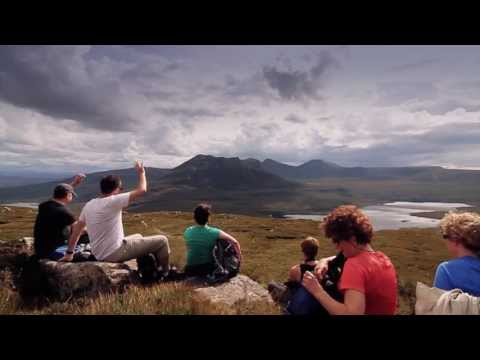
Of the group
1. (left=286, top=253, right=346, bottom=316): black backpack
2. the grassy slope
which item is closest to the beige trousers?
the grassy slope

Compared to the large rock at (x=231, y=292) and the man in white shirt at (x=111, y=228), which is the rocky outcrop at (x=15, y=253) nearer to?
the man in white shirt at (x=111, y=228)

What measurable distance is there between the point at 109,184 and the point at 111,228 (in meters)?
0.99

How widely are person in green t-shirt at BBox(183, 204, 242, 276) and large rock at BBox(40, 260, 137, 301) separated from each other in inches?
62.8

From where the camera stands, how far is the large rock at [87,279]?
7633 millimetres

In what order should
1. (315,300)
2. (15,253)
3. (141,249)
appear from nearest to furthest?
(315,300)
(141,249)
(15,253)

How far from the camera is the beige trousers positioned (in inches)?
325

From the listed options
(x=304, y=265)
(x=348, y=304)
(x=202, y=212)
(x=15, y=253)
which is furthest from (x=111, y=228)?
(x=348, y=304)

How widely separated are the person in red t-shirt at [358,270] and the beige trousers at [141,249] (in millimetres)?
4976

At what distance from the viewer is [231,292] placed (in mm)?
8148

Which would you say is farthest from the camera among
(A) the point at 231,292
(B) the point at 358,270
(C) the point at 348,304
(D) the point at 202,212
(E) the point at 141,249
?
(D) the point at 202,212

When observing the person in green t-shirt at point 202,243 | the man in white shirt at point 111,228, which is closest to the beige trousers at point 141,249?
the man in white shirt at point 111,228

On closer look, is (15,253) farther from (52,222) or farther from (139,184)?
(139,184)
